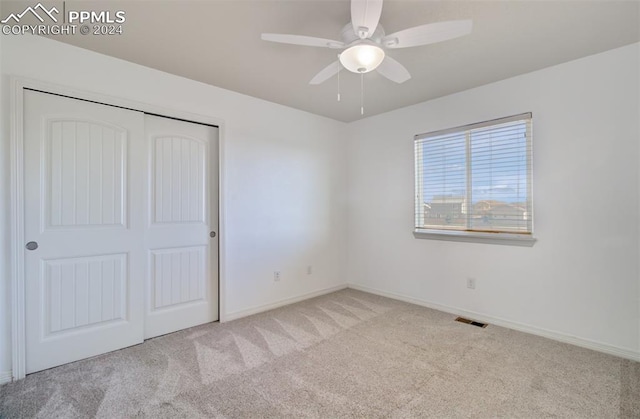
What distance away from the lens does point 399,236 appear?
12.9ft

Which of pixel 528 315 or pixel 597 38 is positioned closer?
pixel 597 38

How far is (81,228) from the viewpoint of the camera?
2430 mm

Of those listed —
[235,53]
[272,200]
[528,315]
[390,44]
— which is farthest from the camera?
[272,200]

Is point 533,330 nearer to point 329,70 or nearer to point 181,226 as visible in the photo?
point 329,70

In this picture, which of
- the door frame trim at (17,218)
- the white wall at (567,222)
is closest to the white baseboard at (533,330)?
the white wall at (567,222)

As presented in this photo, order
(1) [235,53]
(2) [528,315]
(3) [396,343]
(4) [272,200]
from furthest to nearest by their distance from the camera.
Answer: (4) [272,200] < (2) [528,315] < (3) [396,343] < (1) [235,53]

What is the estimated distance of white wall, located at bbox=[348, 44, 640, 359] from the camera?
2434mm

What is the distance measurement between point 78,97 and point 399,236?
11.5 ft

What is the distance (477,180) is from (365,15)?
2.33 meters

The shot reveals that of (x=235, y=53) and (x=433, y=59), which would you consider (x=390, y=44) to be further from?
(x=235, y=53)

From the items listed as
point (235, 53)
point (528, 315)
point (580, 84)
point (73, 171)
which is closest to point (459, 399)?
point (528, 315)

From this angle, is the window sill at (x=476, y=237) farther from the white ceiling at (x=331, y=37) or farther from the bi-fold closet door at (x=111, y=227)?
the bi-fold closet door at (x=111, y=227)

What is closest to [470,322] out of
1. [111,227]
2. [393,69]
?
[393,69]

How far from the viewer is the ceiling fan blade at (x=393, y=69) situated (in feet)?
6.54
